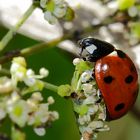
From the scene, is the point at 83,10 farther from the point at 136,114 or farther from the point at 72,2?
the point at 136,114

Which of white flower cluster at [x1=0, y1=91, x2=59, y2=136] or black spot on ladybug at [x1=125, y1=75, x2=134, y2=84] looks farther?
black spot on ladybug at [x1=125, y1=75, x2=134, y2=84]

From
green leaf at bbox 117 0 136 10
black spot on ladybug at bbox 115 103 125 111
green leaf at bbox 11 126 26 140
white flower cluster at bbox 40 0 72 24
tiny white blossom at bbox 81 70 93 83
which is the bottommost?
green leaf at bbox 11 126 26 140

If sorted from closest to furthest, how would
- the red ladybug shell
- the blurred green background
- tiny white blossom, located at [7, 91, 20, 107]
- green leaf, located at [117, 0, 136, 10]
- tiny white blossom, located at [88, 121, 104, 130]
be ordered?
tiny white blossom, located at [7, 91, 20, 107] → tiny white blossom, located at [88, 121, 104, 130] → the red ladybug shell → green leaf, located at [117, 0, 136, 10] → the blurred green background

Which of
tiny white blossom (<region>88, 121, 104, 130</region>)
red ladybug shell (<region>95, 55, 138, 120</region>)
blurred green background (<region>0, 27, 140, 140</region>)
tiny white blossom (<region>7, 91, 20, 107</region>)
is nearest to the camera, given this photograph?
tiny white blossom (<region>7, 91, 20, 107</region>)

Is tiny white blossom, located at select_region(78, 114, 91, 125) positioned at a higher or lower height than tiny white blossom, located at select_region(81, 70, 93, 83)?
lower

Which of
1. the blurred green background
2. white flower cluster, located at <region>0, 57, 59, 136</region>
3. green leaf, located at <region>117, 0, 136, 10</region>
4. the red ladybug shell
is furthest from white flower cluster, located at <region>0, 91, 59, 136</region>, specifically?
the blurred green background

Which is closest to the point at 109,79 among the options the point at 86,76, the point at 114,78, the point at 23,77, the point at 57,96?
the point at 114,78

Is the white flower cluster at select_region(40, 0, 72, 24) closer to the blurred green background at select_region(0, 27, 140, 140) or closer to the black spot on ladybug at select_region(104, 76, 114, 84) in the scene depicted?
the black spot on ladybug at select_region(104, 76, 114, 84)

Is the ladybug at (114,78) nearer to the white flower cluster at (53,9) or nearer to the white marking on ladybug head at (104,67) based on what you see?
the white marking on ladybug head at (104,67)

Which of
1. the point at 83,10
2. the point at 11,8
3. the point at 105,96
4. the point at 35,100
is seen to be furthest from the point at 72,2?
the point at 35,100
